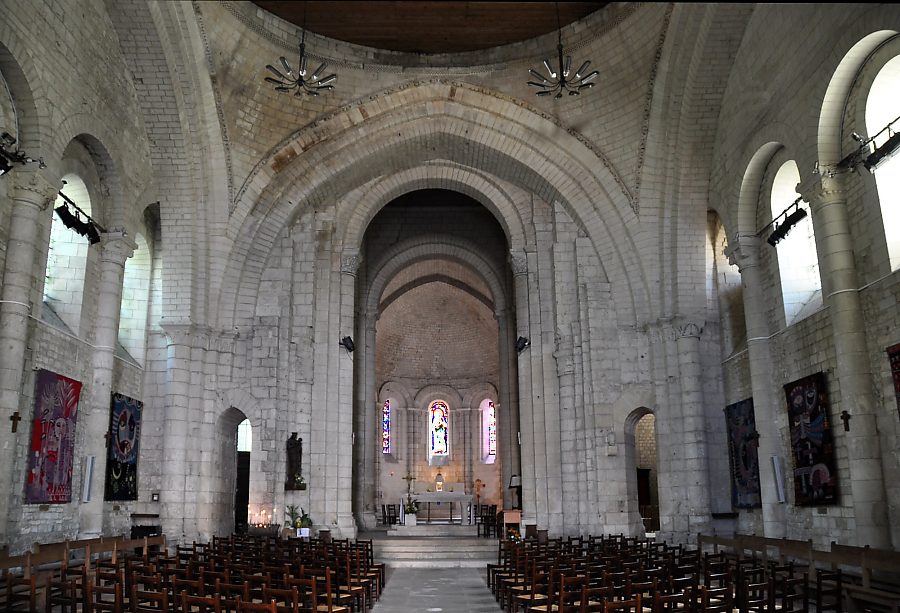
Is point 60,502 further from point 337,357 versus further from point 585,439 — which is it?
point 585,439

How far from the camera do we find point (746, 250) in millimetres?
16016

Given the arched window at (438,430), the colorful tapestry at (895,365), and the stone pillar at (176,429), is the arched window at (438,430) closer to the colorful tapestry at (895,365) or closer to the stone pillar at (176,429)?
the stone pillar at (176,429)

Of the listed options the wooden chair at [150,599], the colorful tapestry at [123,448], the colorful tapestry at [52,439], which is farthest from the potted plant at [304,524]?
the wooden chair at [150,599]

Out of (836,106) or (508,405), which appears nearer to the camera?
(836,106)

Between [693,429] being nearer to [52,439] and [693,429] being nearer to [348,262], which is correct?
[348,262]

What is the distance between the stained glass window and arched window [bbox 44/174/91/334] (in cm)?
2026

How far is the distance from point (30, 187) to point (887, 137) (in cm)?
1368

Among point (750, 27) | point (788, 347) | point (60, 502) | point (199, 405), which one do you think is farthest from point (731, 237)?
point (60, 502)

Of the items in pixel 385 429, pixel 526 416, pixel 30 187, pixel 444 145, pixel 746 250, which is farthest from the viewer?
pixel 385 429

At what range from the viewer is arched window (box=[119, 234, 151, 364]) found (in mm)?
18766

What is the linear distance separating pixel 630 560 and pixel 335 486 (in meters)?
10.8

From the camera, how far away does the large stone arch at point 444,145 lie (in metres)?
19.5

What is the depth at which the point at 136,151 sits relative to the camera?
1719 cm

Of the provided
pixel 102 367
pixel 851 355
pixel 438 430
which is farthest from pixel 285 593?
pixel 438 430
